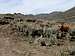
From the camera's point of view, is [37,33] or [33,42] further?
→ [37,33]

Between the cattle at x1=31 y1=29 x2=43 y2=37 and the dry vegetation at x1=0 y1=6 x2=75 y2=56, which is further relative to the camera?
the cattle at x1=31 y1=29 x2=43 y2=37

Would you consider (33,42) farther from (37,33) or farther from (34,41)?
(37,33)


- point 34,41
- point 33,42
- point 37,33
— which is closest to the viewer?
point 33,42

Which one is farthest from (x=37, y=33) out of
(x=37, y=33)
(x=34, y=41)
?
(x=34, y=41)

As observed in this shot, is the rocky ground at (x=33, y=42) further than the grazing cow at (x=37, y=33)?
No

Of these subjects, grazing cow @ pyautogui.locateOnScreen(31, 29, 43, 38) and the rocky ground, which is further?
grazing cow @ pyautogui.locateOnScreen(31, 29, 43, 38)

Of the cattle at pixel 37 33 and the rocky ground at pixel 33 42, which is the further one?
the cattle at pixel 37 33

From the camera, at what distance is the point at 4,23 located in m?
21.3

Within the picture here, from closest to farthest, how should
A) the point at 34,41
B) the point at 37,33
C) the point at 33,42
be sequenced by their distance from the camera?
the point at 33,42, the point at 34,41, the point at 37,33

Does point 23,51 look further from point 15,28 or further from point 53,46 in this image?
point 15,28

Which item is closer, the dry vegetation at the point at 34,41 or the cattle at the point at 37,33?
the dry vegetation at the point at 34,41

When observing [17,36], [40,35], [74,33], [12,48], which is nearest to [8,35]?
[17,36]

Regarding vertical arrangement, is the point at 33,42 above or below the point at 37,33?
below

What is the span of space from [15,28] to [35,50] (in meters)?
5.94
